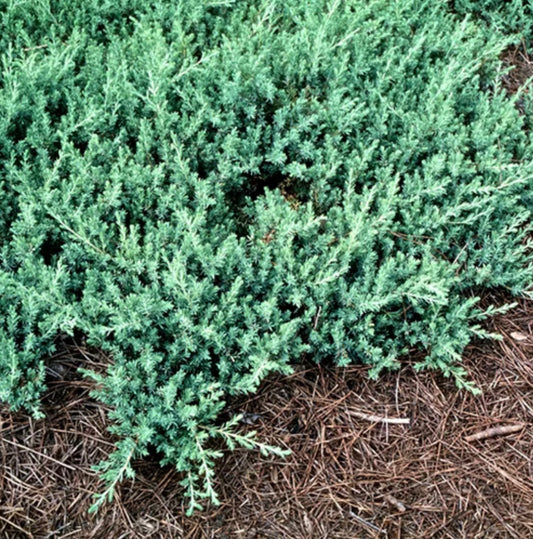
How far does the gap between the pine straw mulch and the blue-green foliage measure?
0.36ft

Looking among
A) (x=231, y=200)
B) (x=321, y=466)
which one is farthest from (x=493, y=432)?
(x=231, y=200)

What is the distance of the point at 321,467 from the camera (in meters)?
2.36

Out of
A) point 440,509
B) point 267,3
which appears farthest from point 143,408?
point 267,3

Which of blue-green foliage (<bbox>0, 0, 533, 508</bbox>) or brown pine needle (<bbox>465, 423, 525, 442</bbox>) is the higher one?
blue-green foliage (<bbox>0, 0, 533, 508</bbox>)

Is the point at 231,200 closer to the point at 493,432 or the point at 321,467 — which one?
the point at 321,467

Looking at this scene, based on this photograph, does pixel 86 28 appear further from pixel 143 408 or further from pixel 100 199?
pixel 143 408

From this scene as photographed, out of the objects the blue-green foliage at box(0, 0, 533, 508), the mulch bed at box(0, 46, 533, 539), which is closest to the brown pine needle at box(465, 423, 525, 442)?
the mulch bed at box(0, 46, 533, 539)

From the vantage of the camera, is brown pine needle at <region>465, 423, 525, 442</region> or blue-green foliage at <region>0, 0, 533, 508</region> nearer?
blue-green foliage at <region>0, 0, 533, 508</region>

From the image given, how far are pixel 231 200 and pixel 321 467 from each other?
4.35 feet

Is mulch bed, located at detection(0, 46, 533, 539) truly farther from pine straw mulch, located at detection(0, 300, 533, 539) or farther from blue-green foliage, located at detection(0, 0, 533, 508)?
blue-green foliage, located at detection(0, 0, 533, 508)

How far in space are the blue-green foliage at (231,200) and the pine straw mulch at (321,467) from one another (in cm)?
11

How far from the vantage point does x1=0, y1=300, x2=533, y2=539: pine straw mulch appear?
2.17 m

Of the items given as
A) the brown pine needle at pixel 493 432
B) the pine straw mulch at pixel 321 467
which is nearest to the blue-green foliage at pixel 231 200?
the pine straw mulch at pixel 321 467

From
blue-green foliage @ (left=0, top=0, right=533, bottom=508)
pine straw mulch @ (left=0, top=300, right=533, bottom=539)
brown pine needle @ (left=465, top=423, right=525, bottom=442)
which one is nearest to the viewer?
pine straw mulch @ (left=0, top=300, right=533, bottom=539)
